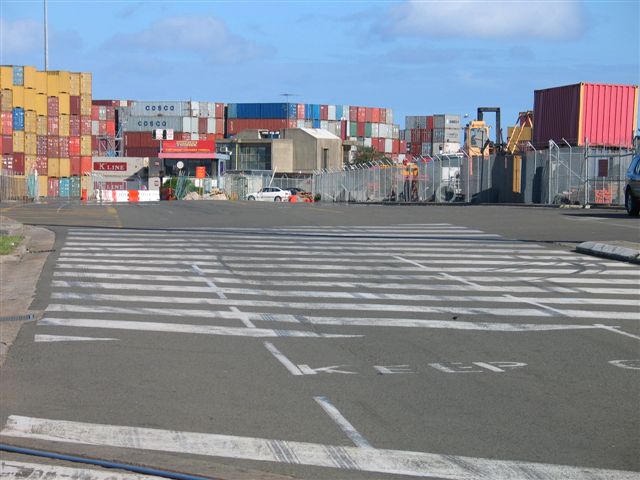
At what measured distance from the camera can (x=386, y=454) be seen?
6297 millimetres

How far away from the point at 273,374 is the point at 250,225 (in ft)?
59.0

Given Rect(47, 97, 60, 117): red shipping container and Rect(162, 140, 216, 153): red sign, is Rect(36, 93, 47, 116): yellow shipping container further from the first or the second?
Rect(162, 140, 216, 153): red sign

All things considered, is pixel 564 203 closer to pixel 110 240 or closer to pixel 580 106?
pixel 580 106

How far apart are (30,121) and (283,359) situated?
Answer: 6236 cm

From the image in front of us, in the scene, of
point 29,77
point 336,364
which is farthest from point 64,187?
point 336,364

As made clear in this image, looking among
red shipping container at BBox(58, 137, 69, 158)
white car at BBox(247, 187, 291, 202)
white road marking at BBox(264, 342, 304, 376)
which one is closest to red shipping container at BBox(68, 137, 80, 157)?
red shipping container at BBox(58, 137, 69, 158)

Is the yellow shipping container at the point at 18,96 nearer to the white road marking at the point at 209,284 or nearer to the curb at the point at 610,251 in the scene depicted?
the white road marking at the point at 209,284

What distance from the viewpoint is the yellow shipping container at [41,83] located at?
67.8 meters

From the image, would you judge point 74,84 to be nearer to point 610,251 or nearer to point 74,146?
point 74,146

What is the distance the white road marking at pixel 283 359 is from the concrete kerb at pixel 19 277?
2.83m

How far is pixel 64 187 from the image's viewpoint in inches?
2879

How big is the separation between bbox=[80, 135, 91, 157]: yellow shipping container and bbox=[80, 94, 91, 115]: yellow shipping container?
86.1 inches

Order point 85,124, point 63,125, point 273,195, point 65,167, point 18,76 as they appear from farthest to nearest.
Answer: point 85,124, point 65,167, point 63,125, point 273,195, point 18,76

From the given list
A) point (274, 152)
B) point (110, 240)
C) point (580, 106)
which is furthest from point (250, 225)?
point (274, 152)
